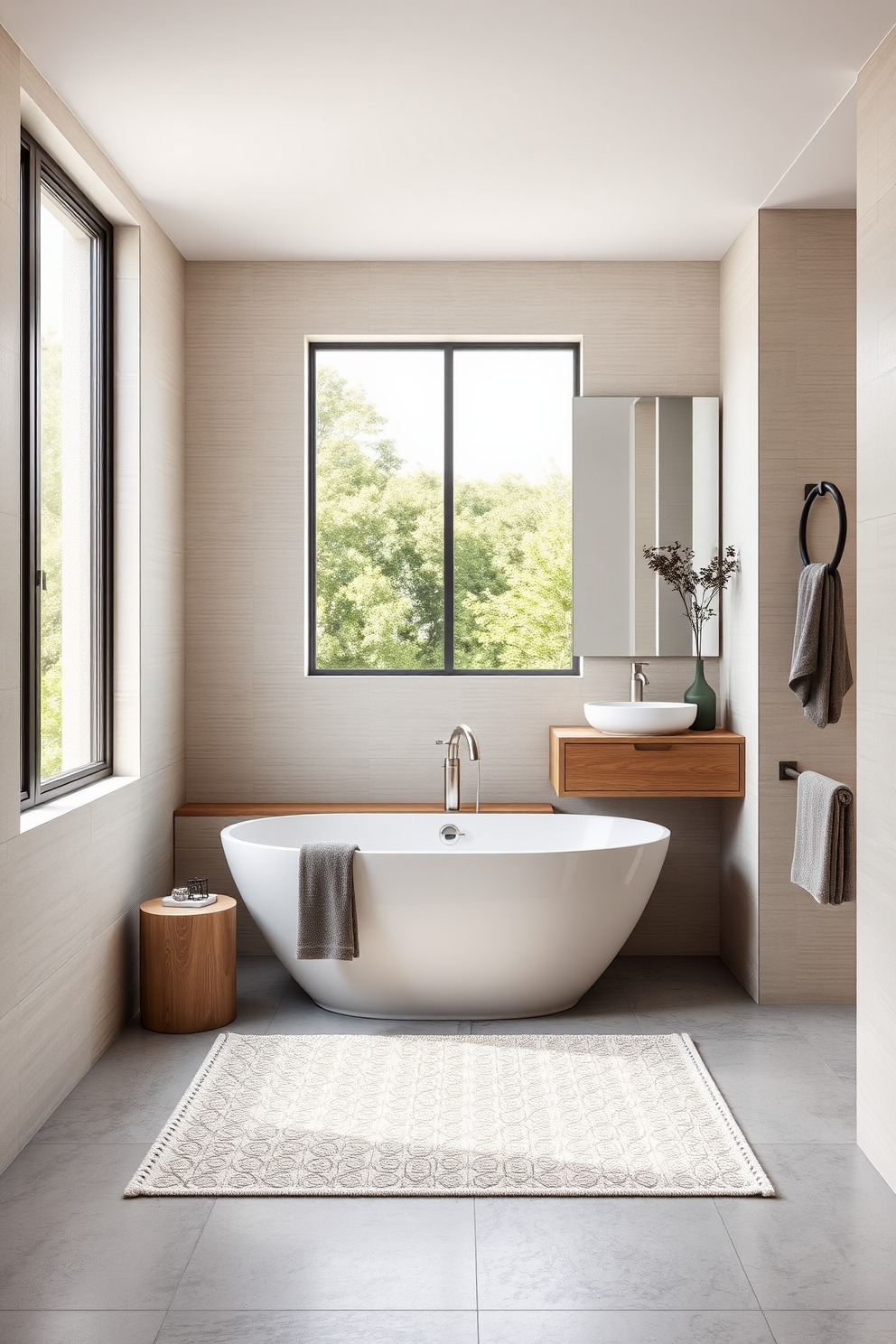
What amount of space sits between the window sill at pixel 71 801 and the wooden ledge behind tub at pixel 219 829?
58cm

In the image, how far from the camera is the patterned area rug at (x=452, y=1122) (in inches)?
101

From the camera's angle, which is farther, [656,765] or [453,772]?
[453,772]

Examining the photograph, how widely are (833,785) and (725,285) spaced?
89.1 inches

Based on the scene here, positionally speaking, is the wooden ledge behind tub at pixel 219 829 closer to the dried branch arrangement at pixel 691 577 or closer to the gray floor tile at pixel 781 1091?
the dried branch arrangement at pixel 691 577

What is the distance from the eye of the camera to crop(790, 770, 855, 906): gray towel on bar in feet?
9.95

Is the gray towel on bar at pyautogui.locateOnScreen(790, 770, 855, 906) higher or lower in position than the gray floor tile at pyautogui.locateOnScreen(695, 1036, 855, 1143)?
higher

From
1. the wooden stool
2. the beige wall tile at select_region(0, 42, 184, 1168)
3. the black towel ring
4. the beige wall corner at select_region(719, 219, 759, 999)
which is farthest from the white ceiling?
the wooden stool

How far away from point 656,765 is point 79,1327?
2.65m

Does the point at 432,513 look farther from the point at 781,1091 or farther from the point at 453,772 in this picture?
the point at 781,1091

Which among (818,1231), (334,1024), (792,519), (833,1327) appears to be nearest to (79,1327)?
(833,1327)

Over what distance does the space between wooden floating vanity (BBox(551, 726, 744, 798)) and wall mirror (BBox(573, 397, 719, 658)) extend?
1.75 feet

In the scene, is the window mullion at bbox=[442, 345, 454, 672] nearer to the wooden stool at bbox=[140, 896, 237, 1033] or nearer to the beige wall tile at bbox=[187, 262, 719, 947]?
the beige wall tile at bbox=[187, 262, 719, 947]

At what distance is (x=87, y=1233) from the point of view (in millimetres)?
2354

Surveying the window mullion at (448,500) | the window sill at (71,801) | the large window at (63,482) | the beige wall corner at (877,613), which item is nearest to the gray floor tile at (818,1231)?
the beige wall corner at (877,613)
